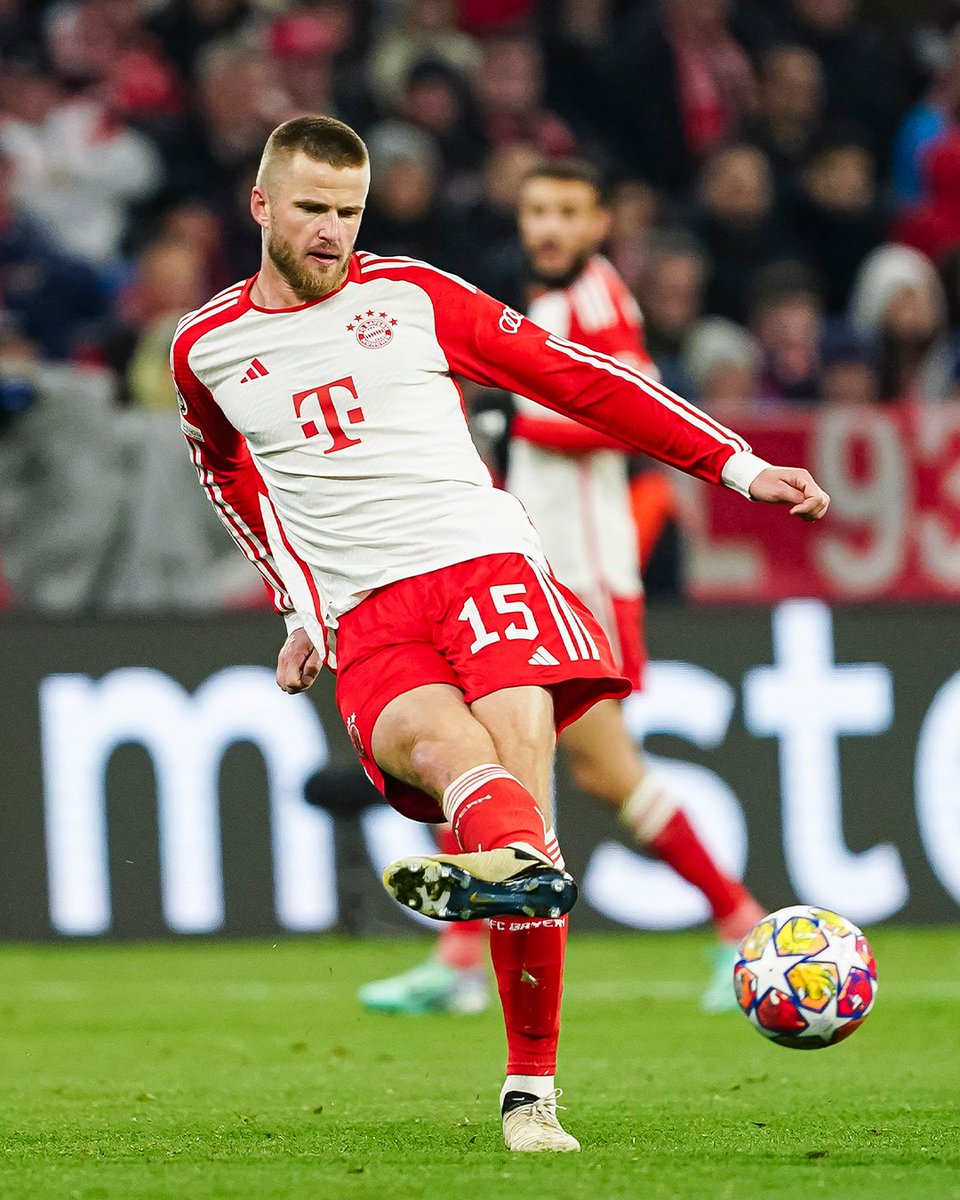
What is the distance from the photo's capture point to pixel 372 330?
15.0 feet

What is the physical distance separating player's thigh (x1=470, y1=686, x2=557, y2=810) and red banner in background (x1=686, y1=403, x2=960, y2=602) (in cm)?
488

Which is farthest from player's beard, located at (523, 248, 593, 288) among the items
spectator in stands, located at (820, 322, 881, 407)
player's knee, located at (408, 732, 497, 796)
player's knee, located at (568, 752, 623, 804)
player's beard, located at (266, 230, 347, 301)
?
spectator in stands, located at (820, 322, 881, 407)

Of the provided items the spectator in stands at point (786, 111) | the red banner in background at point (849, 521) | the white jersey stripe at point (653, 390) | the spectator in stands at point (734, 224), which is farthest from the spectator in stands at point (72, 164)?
the white jersey stripe at point (653, 390)

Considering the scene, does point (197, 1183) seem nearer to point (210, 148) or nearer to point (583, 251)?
point (583, 251)

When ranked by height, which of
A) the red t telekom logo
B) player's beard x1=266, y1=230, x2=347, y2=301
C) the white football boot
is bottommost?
the white football boot

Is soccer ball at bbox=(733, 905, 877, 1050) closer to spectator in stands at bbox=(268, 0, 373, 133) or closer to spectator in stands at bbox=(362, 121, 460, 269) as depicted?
spectator in stands at bbox=(362, 121, 460, 269)

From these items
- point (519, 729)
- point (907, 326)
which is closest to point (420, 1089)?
point (519, 729)

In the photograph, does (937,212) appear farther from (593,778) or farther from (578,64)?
(593,778)

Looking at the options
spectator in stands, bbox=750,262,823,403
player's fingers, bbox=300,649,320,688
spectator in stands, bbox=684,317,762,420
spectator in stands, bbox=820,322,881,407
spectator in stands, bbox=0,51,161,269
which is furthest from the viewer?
spectator in stands, bbox=0,51,161,269

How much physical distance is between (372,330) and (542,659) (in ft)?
2.50

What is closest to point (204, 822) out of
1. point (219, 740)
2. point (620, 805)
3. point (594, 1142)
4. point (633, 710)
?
point (219, 740)

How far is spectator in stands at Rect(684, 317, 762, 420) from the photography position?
35.1 ft

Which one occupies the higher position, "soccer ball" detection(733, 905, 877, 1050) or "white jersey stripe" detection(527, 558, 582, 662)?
"white jersey stripe" detection(527, 558, 582, 662)

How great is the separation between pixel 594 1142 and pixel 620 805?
8.51ft
